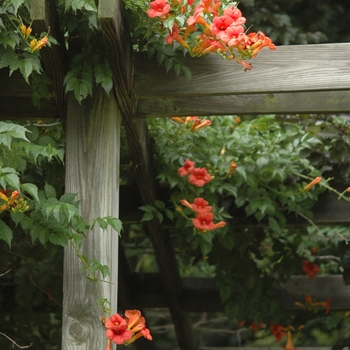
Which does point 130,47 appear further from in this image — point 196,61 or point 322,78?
point 322,78

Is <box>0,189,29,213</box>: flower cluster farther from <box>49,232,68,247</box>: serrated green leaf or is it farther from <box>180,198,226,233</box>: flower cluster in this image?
<box>180,198,226,233</box>: flower cluster

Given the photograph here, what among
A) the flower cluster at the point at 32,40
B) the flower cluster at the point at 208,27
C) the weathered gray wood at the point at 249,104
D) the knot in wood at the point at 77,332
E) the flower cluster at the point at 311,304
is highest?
the flower cluster at the point at 208,27

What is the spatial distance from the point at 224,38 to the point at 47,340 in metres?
3.47

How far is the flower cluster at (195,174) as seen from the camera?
350cm

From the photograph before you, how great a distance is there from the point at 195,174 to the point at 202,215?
223mm

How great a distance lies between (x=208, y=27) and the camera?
259 centimetres

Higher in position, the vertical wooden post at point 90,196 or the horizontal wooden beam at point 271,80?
the horizontal wooden beam at point 271,80

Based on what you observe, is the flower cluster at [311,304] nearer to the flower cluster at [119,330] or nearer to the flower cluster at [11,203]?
the flower cluster at [119,330]

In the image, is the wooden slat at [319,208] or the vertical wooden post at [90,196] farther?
the wooden slat at [319,208]

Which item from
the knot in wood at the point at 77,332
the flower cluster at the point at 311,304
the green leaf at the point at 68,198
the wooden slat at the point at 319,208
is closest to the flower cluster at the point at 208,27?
the green leaf at the point at 68,198

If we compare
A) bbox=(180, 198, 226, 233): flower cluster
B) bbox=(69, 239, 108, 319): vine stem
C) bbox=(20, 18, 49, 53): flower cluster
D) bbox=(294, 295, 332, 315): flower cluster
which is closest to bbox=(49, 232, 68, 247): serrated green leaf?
bbox=(69, 239, 108, 319): vine stem

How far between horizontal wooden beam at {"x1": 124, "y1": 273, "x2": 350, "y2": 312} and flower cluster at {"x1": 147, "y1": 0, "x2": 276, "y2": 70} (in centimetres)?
258

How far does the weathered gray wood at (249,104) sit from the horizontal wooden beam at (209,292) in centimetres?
214

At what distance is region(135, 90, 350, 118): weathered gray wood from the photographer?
9.78 ft
